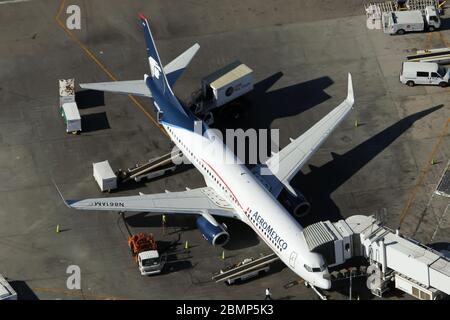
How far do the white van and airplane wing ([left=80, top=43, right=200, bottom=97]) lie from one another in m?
24.6

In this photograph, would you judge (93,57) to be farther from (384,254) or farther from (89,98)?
(384,254)

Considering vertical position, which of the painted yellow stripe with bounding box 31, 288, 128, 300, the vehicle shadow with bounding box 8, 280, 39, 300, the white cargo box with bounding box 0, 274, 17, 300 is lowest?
the painted yellow stripe with bounding box 31, 288, 128, 300

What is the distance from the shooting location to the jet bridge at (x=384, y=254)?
98062 mm

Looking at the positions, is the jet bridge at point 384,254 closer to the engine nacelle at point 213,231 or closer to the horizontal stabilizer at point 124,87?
the engine nacelle at point 213,231

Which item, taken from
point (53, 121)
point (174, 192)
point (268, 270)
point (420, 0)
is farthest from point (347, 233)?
point (420, 0)

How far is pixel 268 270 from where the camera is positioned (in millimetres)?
105312

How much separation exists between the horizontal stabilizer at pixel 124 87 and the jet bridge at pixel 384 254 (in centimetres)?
2877

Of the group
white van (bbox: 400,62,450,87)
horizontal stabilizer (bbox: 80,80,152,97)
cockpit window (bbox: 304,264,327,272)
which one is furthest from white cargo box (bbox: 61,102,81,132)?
white van (bbox: 400,62,450,87)

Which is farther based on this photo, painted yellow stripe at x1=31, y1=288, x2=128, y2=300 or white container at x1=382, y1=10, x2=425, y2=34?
white container at x1=382, y1=10, x2=425, y2=34

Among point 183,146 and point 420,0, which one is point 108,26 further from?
point 420,0

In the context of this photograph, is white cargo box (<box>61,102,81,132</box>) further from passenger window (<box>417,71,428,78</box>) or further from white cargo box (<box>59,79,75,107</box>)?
passenger window (<box>417,71,428,78</box>)

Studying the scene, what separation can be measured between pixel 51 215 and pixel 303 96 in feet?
113

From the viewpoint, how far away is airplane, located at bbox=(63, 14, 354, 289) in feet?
331

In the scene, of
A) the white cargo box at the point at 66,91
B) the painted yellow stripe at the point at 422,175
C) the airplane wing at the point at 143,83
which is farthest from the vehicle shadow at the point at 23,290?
the painted yellow stripe at the point at 422,175
